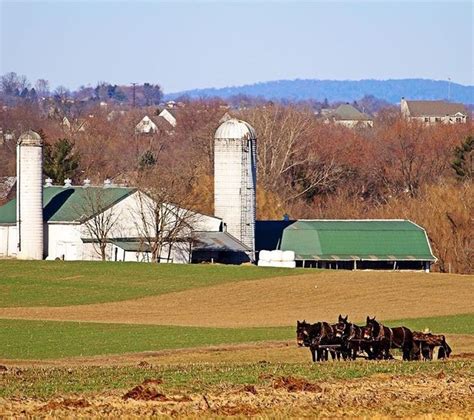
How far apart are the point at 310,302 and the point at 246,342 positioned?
56.8ft

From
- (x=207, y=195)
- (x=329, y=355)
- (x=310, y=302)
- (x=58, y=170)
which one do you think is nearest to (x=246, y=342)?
(x=329, y=355)

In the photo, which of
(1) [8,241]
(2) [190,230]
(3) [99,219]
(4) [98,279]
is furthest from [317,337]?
(1) [8,241]

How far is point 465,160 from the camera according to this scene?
119 meters

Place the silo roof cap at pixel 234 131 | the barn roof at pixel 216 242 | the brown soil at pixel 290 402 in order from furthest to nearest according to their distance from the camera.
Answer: the silo roof cap at pixel 234 131, the barn roof at pixel 216 242, the brown soil at pixel 290 402

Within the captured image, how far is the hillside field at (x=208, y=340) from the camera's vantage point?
24.9m

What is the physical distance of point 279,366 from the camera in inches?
1215

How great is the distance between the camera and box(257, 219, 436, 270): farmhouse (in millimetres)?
83562

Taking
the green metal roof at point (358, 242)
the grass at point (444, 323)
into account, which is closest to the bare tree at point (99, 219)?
the green metal roof at point (358, 242)

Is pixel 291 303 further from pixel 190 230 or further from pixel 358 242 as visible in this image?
pixel 358 242

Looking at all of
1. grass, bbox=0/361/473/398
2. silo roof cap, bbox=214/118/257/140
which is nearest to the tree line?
silo roof cap, bbox=214/118/257/140

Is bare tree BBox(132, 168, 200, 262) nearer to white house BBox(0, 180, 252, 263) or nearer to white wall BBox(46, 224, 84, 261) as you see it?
white house BBox(0, 180, 252, 263)

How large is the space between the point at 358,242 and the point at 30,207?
19766mm

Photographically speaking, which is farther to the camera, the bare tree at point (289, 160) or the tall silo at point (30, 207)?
the bare tree at point (289, 160)

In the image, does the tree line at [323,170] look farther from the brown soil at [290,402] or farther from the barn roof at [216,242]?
the brown soil at [290,402]
